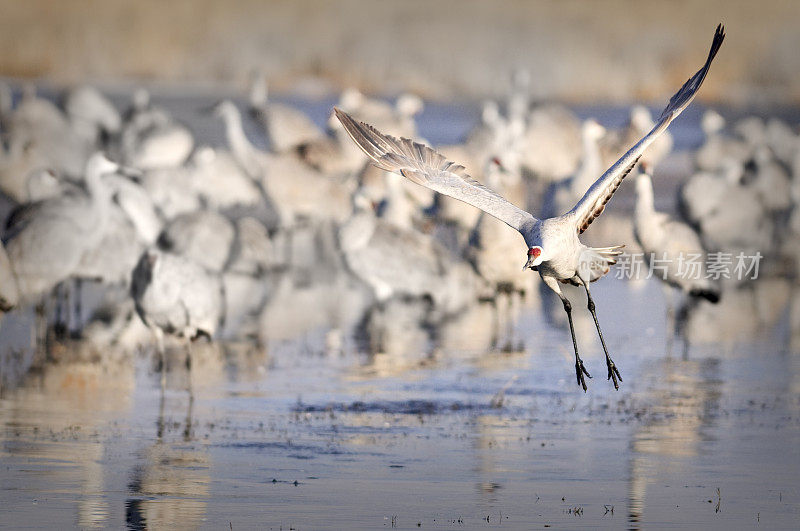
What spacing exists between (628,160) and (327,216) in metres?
13.0

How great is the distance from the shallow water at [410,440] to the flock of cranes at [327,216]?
71cm

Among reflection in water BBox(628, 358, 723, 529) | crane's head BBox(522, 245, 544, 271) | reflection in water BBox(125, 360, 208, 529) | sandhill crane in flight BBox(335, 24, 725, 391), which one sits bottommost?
reflection in water BBox(125, 360, 208, 529)

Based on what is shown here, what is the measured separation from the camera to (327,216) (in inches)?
891

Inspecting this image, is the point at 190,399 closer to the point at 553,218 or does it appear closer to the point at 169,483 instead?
the point at 169,483

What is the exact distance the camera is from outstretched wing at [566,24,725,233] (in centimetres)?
996

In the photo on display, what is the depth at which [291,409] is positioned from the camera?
1091cm

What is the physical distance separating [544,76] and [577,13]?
19.3 ft

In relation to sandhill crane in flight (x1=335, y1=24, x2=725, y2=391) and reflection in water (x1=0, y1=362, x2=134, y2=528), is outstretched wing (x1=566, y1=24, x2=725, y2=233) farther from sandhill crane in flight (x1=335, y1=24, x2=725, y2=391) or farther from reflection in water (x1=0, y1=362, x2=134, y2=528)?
reflection in water (x1=0, y1=362, x2=134, y2=528)

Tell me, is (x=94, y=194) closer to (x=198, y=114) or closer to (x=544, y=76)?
(x=198, y=114)

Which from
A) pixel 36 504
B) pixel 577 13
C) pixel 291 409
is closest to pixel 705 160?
pixel 291 409

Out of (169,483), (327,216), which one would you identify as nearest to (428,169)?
(169,483)

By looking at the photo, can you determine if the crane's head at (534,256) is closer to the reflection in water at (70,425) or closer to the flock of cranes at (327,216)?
the flock of cranes at (327,216)

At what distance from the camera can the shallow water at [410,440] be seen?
789cm

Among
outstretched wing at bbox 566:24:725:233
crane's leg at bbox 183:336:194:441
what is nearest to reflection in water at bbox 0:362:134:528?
crane's leg at bbox 183:336:194:441
